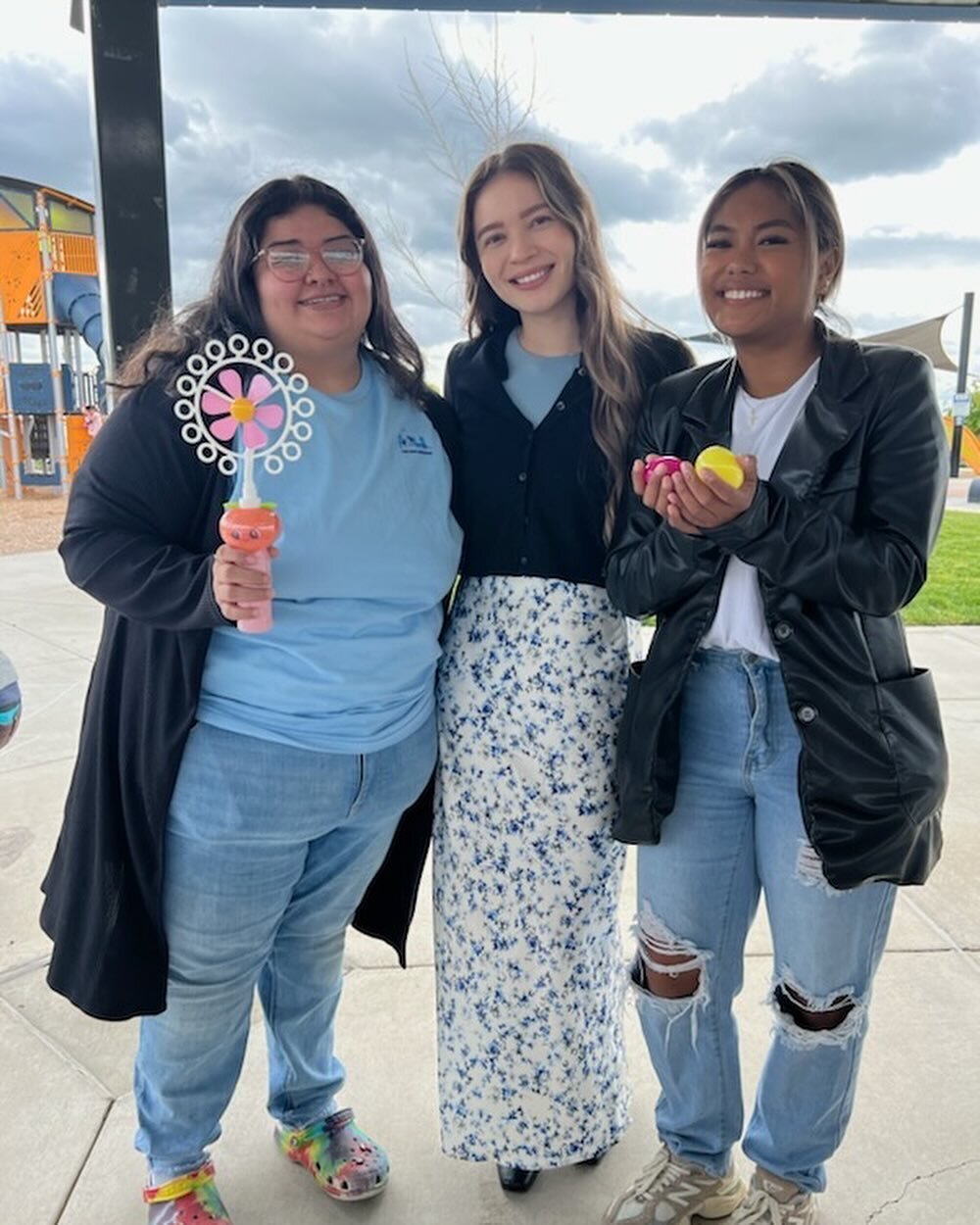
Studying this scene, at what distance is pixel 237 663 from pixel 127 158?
1161 millimetres

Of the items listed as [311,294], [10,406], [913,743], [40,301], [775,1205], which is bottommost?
[775,1205]

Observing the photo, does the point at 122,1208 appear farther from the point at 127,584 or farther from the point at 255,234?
the point at 255,234

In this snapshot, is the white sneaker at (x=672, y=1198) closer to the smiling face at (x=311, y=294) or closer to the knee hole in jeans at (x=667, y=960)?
the knee hole in jeans at (x=667, y=960)

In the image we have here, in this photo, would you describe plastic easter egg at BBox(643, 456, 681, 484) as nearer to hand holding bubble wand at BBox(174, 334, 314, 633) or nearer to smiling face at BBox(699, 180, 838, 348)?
smiling face at BBox(699, 180, 838, 348)

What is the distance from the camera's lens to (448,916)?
1.79m

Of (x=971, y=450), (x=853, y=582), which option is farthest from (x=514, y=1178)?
(x=971, y=450)

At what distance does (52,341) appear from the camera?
57.5 ft

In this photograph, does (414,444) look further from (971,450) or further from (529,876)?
(971,450)

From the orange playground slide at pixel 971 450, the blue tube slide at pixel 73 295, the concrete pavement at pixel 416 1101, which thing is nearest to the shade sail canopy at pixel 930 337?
the orange playground slide at pixel 971 450

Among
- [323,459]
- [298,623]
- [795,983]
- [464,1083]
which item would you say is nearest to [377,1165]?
[464,1083]

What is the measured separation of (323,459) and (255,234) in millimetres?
382

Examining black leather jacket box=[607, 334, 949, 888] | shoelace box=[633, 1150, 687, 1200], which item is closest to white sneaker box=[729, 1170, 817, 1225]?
shoelace box=[633, 1150, 687, 1200]

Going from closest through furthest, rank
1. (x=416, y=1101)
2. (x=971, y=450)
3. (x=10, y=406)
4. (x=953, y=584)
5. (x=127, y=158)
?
(x=127, y=158)
(x=416, y=1101)
(x=953, y=584)
(x=10, y=406)
(x=971, y=450)

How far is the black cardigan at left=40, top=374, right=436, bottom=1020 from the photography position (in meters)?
1.42
